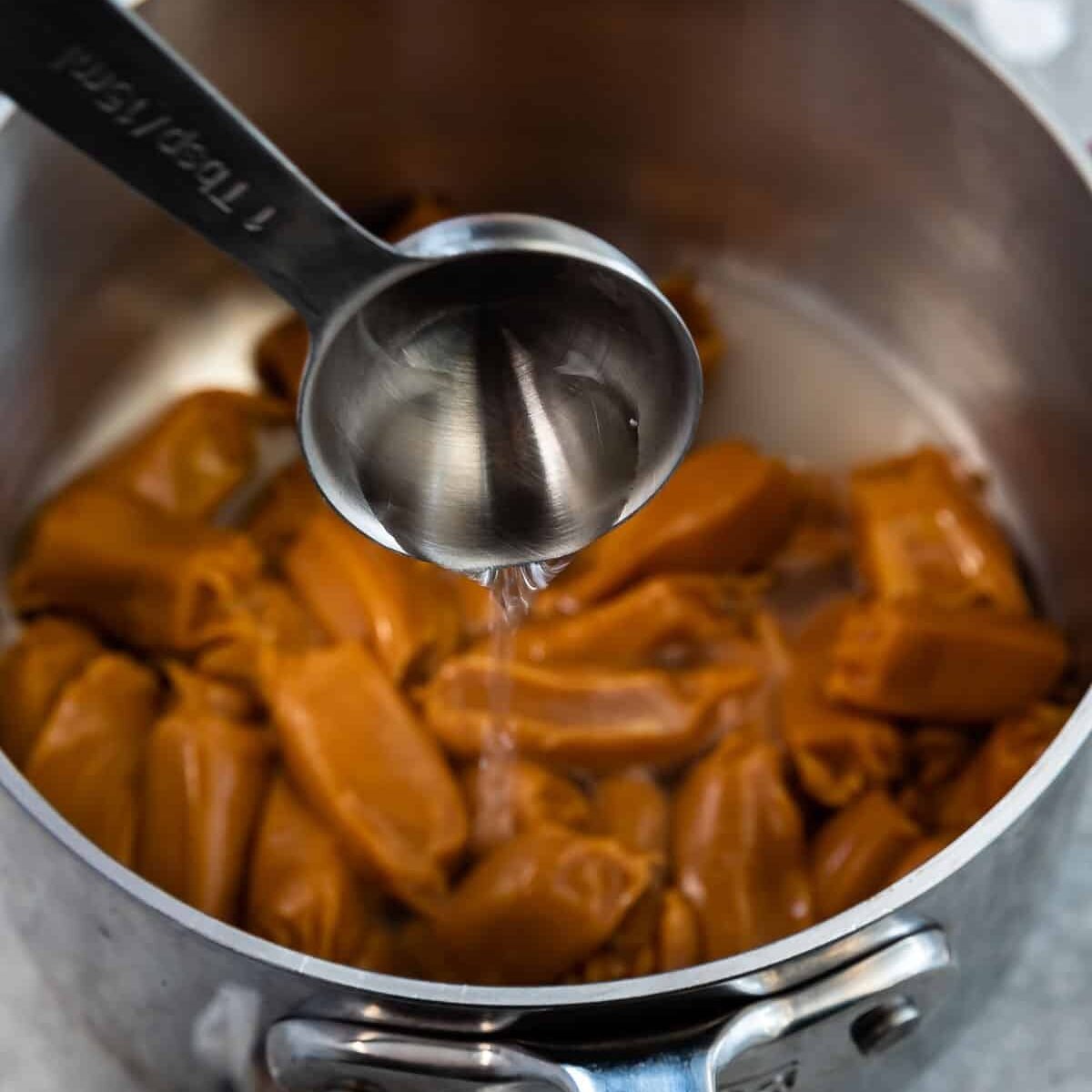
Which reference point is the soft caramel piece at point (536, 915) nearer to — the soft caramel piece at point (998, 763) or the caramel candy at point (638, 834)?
the caramel candy at point (638, 834)

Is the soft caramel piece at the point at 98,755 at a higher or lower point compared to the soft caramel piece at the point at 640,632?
higher

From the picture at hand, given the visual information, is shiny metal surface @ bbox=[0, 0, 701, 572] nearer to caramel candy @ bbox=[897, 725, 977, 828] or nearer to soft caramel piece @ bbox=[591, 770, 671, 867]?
soft caramel piece @ bbox=[591, 770, 671, 867]

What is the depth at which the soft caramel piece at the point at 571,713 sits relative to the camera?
3.41ft

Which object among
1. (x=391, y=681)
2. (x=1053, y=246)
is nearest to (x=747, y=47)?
(x=1053, y=246)

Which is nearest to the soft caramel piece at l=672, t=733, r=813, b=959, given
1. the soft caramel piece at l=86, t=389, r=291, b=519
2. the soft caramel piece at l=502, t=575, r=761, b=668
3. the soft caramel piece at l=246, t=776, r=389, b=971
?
the soft caramel piece at l=502, t=575, r=761, b=668

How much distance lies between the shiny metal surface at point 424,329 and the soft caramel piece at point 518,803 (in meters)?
0.25

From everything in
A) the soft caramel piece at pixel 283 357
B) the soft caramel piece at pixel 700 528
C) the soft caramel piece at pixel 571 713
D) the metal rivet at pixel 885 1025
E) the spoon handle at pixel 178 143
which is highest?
the spoon handle at pixel 178 143

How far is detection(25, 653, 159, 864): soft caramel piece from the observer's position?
965mm

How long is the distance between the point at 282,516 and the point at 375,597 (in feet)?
0.44

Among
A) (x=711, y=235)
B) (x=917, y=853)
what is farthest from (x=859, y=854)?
(x=711, y=235)

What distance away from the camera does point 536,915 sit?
3.03 ft

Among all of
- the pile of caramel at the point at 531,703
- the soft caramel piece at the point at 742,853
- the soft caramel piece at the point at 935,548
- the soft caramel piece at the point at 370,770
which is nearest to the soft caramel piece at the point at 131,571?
the pile of caramel at the point at 531,703

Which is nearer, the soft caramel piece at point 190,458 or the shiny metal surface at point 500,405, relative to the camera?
the shiny metal surface at point 500,405

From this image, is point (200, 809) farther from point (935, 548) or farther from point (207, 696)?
point (935, 548)
